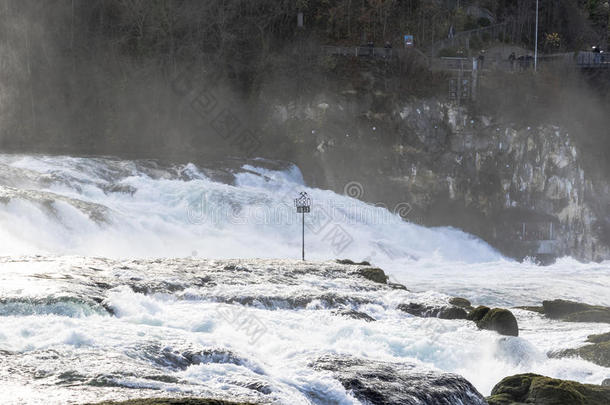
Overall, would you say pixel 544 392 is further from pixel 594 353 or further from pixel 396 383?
pixel 594 353

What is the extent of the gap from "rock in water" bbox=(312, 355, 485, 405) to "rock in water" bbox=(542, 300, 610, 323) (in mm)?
11687

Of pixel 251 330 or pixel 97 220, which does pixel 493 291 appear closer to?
pixel 97 220

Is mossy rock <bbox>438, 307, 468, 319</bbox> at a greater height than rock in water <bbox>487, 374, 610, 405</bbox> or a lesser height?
lesser

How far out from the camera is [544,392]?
12.7m

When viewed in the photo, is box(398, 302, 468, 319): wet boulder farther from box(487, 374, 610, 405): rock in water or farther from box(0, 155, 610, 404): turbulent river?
box(487, 374, 610, 405): rock in water

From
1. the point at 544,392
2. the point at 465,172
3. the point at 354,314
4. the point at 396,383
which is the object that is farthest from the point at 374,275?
the point at 465,172

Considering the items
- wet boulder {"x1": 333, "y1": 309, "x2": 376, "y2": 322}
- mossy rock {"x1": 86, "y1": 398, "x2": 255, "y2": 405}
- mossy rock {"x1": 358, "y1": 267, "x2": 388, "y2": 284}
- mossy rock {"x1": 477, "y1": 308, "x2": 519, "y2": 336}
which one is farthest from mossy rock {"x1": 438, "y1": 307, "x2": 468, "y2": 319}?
mossy rock {"x1": 86, "y1": 398, "x2": 255, "y2": 405}

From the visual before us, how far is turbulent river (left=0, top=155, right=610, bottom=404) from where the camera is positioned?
448 inches

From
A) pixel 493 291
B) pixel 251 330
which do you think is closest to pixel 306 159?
pixel 493 291

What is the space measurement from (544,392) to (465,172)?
116 feet

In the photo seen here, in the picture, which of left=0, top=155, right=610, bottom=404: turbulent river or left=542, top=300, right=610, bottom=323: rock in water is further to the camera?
left=542, top=300, right=610, bottom=323: rock in water

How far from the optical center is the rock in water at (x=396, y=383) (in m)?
11.3

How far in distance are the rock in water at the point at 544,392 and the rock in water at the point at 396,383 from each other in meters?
0.97

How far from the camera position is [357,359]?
13.2 meters
